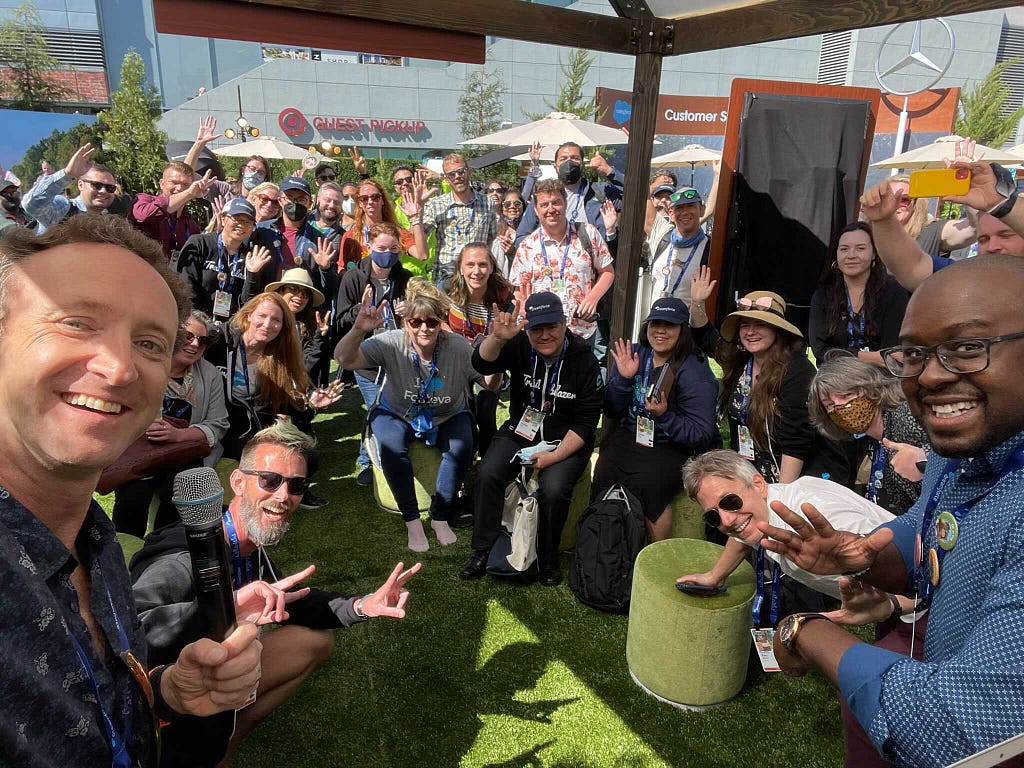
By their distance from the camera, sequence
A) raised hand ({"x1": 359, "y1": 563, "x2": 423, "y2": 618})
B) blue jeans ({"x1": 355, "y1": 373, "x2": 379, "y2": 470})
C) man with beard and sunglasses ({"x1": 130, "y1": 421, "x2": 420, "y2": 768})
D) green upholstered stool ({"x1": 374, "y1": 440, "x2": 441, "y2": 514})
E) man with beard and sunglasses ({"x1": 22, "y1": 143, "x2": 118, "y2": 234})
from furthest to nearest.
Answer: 1. man with beard and sunglasses ({"x1": 22, "y1": 143, "x2": 118, "y2": 234})
2. blue jeans ({"x1": 355, "y1": 373, "x2": 379, "y2": 470})
3. green upholstered stool ({"x1": 374, "y1": 440, "x2": 441, "y2": 514})
4. raised hand ({"x1": 359, "y1": 563, "x2": 423, "y2": 618})
5. man with beard and sunglasses ({"x1": 130, "y1": 421, "x2": 420, "y2": 768})

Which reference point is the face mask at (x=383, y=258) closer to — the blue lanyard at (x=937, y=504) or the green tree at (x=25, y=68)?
the blue lanyard at (x=937, y=504)

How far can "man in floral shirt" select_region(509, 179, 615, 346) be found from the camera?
195 inches

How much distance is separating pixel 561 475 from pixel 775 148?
451 centimetres

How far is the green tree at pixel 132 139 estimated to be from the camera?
2255cm

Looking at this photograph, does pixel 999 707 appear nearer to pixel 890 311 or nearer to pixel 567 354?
pixel 567 354

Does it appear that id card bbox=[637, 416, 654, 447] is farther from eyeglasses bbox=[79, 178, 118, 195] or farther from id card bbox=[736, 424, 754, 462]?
eyeglasses bbox=[79, 178, 118, 195]

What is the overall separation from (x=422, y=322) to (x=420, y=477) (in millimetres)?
1080

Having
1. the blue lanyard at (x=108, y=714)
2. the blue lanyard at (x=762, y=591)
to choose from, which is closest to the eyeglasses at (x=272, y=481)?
the blue lanyard at (x=108, y=714)

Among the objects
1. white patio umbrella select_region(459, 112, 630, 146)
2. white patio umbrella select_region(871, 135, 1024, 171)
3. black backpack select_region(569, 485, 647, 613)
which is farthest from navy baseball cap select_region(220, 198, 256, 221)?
white patio umbrella select_region(871, 135, 1024, 171)

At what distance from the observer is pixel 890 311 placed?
13.3ft

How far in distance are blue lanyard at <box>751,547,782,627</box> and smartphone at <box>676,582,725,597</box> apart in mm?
187

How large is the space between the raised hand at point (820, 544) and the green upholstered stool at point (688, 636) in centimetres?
106

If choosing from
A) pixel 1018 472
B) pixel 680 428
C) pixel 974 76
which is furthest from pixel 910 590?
pixel 974 76

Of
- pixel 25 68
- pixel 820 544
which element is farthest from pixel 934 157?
pixel 25 68
